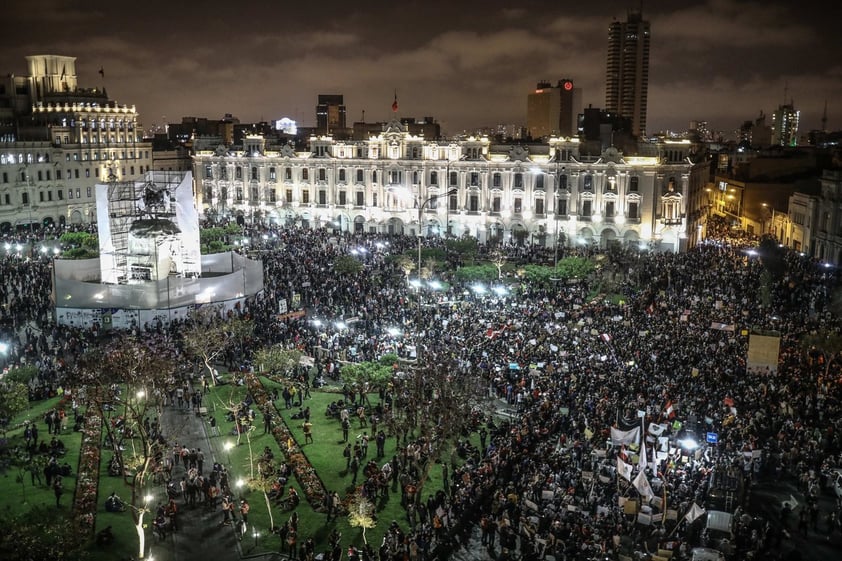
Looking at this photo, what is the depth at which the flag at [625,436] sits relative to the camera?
2488 cm

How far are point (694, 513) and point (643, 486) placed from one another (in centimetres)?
178

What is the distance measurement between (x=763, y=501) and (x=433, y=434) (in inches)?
429

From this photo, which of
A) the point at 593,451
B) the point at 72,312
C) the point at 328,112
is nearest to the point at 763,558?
the point at 593,451

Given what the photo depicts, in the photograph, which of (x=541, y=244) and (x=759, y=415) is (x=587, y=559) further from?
(x=541, y=244)

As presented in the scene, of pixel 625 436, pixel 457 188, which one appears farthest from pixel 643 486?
pixel 457 188

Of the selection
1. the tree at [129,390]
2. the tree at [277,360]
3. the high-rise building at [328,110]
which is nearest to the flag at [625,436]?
the tree at [277,360]

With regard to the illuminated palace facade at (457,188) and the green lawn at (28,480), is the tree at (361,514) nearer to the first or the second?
Result: the green lawn at (28,480)

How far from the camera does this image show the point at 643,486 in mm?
22266

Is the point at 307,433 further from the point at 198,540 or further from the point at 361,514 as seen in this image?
the point at 361,514

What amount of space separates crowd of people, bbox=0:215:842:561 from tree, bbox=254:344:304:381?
3.19 meters

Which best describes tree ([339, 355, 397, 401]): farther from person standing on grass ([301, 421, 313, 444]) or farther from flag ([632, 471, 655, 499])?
flag ([632, 471, 655, 499])

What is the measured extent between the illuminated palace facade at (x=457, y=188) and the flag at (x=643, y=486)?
39.8 meters

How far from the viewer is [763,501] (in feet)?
78.6

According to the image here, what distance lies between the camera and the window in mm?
69688
